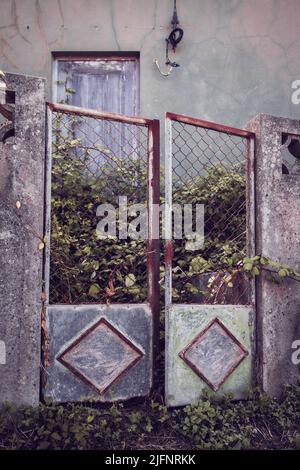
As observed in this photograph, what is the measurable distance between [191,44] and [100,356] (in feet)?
15.5

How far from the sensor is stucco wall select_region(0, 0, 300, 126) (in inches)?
239

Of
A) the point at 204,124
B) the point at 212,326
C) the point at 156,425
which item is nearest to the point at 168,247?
the point at 212,326

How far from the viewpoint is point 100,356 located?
315 cm

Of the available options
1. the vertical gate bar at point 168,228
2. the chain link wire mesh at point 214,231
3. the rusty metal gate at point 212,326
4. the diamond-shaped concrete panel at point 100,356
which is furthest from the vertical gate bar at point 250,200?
the diamond-shaped concrete panel at point 100,356

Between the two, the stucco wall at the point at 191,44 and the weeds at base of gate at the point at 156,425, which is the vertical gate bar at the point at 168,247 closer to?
the weeds at base of gate at the point at 156,425

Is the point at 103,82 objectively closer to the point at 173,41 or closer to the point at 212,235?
the point at 173,41

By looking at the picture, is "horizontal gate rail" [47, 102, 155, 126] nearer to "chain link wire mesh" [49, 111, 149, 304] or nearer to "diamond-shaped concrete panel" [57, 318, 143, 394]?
"chain link wire mesh" [49, 111, 149, 304]

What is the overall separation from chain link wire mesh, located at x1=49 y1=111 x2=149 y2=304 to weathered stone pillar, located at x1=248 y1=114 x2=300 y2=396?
94 centimetres

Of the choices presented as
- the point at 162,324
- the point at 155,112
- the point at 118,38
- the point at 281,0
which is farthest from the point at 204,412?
the point at 281,0

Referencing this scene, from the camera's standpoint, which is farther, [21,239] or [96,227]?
[96,227]

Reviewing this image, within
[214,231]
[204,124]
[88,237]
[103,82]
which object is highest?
[103,82]

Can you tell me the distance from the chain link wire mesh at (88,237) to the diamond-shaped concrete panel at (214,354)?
565 mm

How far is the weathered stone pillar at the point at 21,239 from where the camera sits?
296 cm

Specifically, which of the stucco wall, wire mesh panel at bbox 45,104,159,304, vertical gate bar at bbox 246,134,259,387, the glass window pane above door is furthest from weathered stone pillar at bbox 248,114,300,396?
the glass window pane above door
